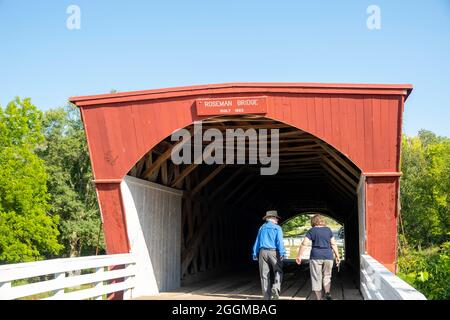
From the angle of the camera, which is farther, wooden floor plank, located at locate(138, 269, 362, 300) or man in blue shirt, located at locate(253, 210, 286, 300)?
wooden floor plank, located at locate(138, 269, 362, 300)

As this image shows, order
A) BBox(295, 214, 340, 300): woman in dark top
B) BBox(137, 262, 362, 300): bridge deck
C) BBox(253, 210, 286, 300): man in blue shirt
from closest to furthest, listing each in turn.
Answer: BBox(295, 214, 340, 300): woman in dark top
BBox(253, 210, 286, 300): man in blue shirt
BBox(137, 262, 362, 300): bridge deck

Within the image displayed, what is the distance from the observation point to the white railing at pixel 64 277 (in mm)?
5357

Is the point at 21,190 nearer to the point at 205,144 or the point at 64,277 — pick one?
the point at 205,144

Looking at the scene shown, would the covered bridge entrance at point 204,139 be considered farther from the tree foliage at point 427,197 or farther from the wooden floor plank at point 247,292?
the tree foliage at point 427,197

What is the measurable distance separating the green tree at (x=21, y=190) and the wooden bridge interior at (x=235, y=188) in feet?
34.5

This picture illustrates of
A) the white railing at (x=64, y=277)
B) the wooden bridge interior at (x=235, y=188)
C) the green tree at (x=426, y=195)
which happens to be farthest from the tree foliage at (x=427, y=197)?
the white railing at (x=64, y=277)

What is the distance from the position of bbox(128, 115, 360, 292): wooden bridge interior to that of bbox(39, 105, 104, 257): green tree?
1174 centimetres

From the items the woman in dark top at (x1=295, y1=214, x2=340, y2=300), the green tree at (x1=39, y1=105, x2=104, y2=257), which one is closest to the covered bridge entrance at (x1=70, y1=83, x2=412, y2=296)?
the woman in dark top at (x1=295, y1=214, x2=340, y2=300)

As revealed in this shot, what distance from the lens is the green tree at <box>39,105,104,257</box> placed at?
104 ft

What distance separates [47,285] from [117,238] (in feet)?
10.9

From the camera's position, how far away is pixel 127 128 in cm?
955

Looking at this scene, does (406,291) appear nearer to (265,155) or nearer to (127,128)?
(127,128)

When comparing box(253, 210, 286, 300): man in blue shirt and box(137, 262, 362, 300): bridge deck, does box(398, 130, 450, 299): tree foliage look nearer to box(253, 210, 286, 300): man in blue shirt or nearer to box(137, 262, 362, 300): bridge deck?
box(137, 262, 362, 300): bridge deck

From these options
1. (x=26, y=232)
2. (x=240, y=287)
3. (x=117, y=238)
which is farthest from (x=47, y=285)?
(x=26, y=232)
